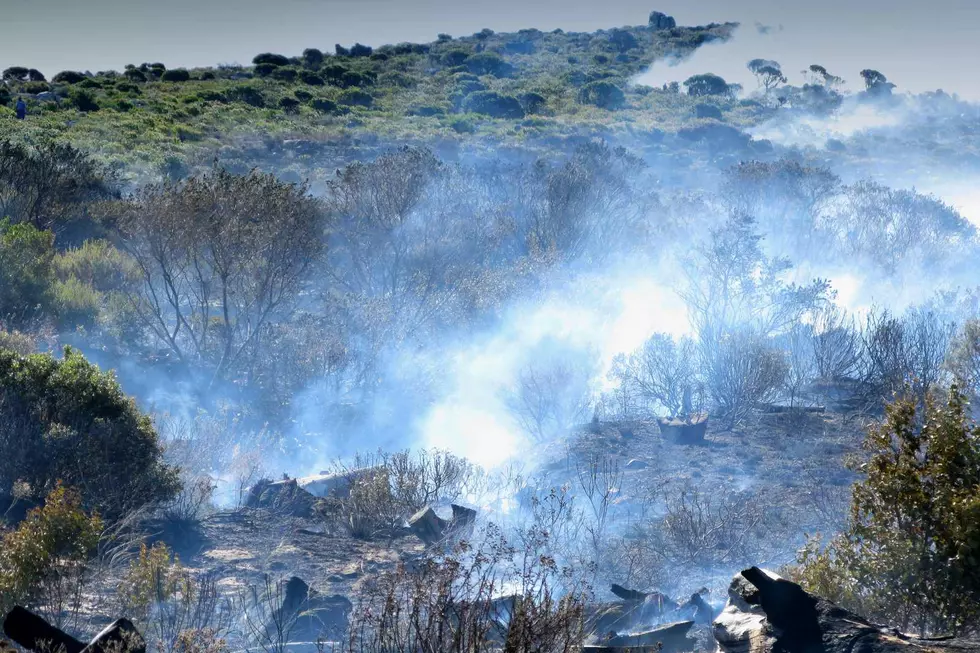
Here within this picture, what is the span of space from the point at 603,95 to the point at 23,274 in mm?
54586

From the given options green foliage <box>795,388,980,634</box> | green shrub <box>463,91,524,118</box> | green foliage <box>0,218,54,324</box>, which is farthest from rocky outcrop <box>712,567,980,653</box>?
green shrub <box>463,91,524,118</box>

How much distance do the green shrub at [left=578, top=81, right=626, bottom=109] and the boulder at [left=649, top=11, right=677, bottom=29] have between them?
37.4 metres

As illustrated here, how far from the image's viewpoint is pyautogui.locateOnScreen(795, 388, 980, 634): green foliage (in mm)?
6871

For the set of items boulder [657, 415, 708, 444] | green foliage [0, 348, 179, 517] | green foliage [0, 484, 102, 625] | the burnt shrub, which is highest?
the burnt shrub

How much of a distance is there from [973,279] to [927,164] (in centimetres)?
3301

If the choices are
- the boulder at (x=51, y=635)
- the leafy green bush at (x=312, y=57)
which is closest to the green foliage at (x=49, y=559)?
the boulder at (x=51, y=635)

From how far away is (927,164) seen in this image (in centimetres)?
6606

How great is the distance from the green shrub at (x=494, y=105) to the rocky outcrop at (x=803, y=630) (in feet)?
178

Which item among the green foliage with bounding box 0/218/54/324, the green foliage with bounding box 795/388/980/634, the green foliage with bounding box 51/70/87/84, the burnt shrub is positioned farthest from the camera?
the burnt shrub

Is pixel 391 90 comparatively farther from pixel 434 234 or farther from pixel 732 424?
pixel 732 424

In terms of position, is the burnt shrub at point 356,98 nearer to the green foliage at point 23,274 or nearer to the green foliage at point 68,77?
the green foliage at point 68,77

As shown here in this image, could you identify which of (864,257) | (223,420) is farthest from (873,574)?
(864,257)

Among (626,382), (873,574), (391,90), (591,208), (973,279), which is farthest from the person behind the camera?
(391,90)

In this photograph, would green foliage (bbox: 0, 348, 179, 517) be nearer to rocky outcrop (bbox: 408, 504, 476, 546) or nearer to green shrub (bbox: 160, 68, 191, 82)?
rocky outcrop (bbox: 408, 504, 476, 546)
